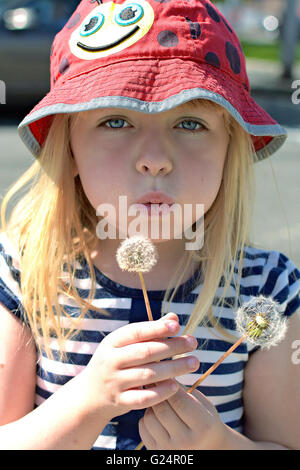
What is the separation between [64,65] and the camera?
129 centimetres

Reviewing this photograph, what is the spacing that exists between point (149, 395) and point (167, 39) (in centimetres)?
66

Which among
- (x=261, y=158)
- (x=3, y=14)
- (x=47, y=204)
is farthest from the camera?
(x=3, y=14)

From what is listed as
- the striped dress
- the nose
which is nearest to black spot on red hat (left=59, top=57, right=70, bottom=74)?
the nose

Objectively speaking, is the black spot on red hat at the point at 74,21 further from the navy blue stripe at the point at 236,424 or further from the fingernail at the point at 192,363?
the navy blue stripe at the point at 236,424

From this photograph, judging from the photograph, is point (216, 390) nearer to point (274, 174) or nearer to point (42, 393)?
point (42, 393)

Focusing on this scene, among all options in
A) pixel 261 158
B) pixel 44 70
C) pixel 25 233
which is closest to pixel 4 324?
pixel 25 233

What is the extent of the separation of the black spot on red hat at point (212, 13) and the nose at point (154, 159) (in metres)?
0.29

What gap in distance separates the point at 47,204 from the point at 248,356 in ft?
1.76

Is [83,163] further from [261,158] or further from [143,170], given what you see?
[261,158]

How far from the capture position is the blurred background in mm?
2600

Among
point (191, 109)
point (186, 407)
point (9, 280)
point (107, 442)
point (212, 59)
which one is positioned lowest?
point (107, 442)

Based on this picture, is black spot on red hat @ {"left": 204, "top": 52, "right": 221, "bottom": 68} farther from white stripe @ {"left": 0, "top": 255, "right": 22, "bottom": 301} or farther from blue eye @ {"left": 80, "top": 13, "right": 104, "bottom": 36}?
white stripe @ {"left": 0, "top": 255, "right": 22, "bottom": 301}

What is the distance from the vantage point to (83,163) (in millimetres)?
1277

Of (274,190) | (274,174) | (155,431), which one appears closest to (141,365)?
(155,431)
